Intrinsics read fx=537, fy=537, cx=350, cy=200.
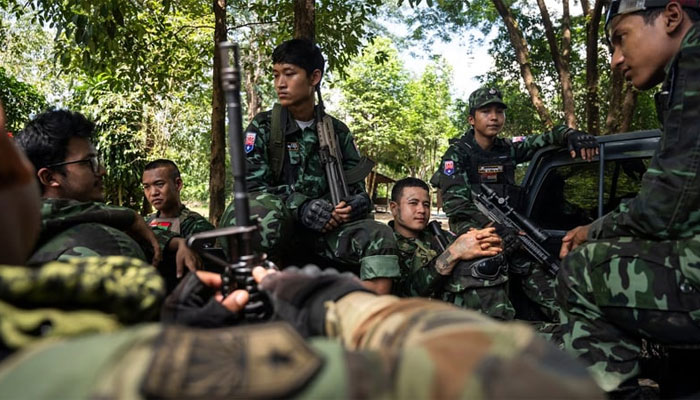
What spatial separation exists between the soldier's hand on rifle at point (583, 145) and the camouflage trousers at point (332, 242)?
49.9 inches

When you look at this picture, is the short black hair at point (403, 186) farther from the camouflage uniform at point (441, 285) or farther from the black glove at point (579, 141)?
the black glove at point (579, 141)

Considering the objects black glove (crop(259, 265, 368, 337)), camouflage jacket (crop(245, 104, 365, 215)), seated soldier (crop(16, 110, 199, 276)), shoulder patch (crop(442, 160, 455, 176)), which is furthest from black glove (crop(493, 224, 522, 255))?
black glove (crop(259, 265, 368, 337))

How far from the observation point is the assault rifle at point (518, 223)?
3.36 m

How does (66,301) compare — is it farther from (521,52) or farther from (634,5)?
(521,52)

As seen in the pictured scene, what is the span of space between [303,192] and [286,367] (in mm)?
2567

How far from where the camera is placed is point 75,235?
187 cm

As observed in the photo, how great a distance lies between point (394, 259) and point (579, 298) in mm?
1148

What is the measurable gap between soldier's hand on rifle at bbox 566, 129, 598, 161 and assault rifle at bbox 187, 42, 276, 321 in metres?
2.32

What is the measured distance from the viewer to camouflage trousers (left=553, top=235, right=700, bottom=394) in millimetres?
1658

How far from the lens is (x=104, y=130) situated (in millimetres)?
13391

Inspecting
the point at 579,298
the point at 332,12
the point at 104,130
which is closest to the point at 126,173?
the point at 104,130

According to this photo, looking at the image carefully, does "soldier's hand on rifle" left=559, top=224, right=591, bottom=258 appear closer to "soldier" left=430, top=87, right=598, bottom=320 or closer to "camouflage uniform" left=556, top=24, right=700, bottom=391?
"camouflage uniform" left=556, top=24, right=700, bottom=391

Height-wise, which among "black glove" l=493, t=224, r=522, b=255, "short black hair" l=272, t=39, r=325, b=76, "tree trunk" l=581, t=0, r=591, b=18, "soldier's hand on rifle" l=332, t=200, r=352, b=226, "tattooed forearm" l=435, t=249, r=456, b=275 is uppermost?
"tree trunk" l=581, t=0, r=591, b=18

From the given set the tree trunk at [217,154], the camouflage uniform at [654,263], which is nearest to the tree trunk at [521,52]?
the tree trunk at [217,154]
